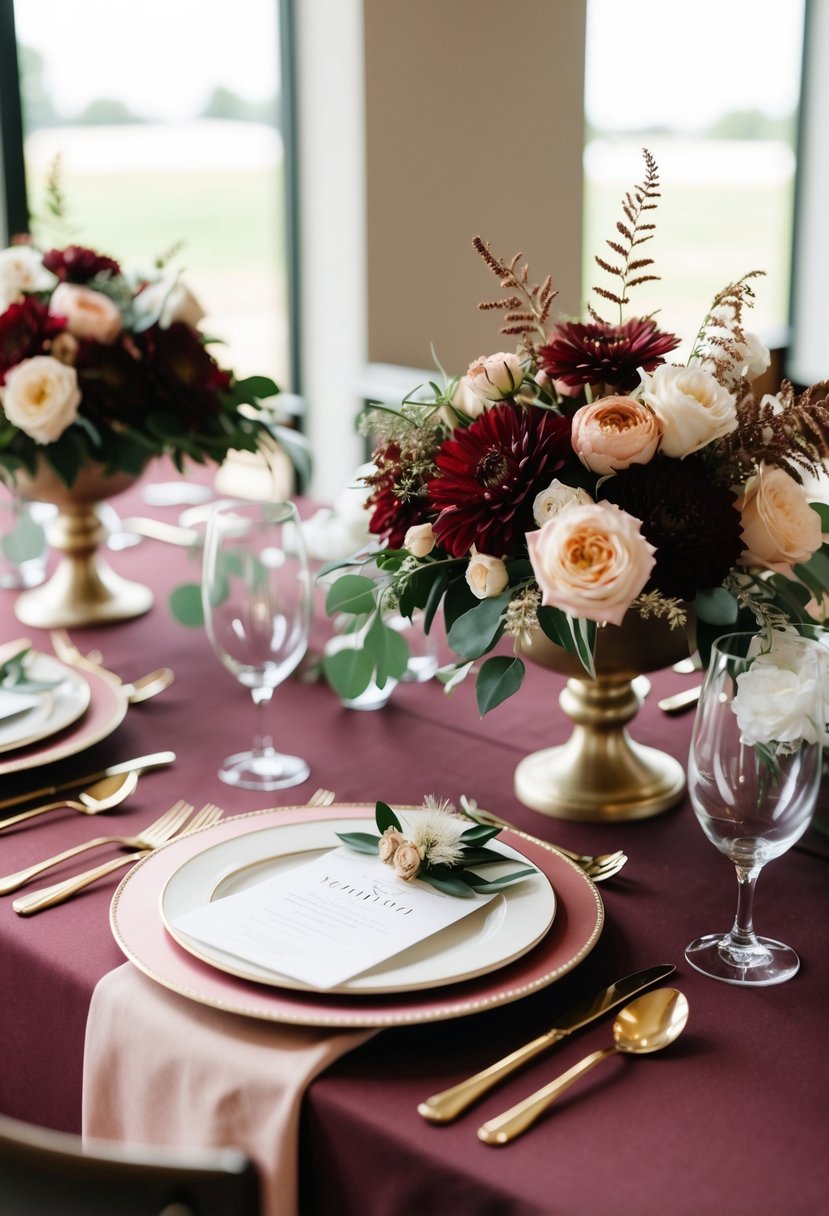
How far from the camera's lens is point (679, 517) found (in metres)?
0.99

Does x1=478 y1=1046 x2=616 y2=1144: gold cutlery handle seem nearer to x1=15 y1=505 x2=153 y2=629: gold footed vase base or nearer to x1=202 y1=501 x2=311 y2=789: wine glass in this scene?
x1=202 y1=501 x2=311 y2=789: wine glass

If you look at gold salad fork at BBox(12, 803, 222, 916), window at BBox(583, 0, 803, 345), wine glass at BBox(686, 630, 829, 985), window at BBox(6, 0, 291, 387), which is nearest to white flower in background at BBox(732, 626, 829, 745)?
wine glass at BBox(686, 630, 829, 985)

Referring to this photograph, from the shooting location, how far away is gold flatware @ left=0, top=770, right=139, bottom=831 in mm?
1132

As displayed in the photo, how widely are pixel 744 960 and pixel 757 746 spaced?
0.17 meters

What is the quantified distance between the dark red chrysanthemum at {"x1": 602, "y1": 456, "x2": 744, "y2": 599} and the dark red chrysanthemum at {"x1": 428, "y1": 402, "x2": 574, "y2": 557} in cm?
6

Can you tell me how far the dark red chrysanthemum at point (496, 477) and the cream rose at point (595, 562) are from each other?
0.08m

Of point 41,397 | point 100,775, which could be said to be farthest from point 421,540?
point 41,397

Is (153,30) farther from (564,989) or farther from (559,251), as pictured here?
(564,989)

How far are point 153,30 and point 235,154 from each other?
0.41 metres

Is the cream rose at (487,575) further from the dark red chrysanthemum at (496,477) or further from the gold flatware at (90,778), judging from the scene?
the gold flatware at (90,778)

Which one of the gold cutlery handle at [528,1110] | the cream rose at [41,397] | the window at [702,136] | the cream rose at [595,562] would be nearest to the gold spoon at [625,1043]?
the gold cutlery handle at [528,1110]

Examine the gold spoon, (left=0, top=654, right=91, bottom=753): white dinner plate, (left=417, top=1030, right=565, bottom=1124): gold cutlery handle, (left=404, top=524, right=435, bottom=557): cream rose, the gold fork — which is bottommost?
the gold fork

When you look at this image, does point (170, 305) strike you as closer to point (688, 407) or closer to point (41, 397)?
point (41, 397)

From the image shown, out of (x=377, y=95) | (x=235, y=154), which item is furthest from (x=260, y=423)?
(x=235, y=154)
